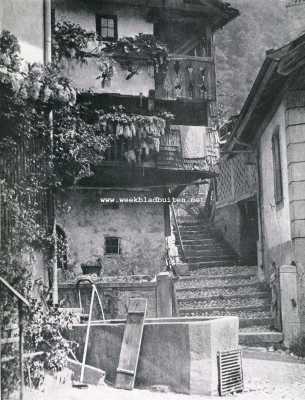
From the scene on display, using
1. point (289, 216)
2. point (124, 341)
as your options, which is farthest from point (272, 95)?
point (124, 341)

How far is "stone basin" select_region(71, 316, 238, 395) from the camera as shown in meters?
7.08

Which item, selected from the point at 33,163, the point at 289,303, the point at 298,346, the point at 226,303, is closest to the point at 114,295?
the point at 226,303

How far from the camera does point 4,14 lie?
918 centimetres

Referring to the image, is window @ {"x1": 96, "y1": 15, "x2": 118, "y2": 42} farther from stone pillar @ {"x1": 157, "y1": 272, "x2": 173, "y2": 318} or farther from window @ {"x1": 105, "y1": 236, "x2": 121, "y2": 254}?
stone pillar @ {"x1": 157, "y1": 272, "x2": 173, "y2": 318}

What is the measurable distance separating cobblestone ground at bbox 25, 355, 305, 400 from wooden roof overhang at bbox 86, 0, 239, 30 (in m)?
11.3

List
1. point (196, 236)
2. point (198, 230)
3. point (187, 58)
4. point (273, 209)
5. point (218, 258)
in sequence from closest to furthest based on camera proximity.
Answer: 1. point (273, 209)
2. point (187, 58)
3. point (218, 258)
4. point (196, 236)
5. point (198, 230)

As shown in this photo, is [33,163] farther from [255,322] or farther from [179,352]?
[255,322]

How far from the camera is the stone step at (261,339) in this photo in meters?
11.1

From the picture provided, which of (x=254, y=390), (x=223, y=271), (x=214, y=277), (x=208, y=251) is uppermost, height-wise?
(x=208, y=251)

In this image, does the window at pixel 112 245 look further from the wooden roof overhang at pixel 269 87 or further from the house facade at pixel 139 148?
the wooden roof overhang at pixel 269 87

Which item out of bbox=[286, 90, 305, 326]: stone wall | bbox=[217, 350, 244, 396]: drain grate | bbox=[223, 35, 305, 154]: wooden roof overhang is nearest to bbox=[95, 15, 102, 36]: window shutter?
bbox=[223, 35, 305, 154]: wooden roof overhang

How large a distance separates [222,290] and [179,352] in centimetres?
733

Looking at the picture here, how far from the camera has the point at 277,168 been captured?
12547mm

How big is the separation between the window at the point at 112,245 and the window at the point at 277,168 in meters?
5.52
